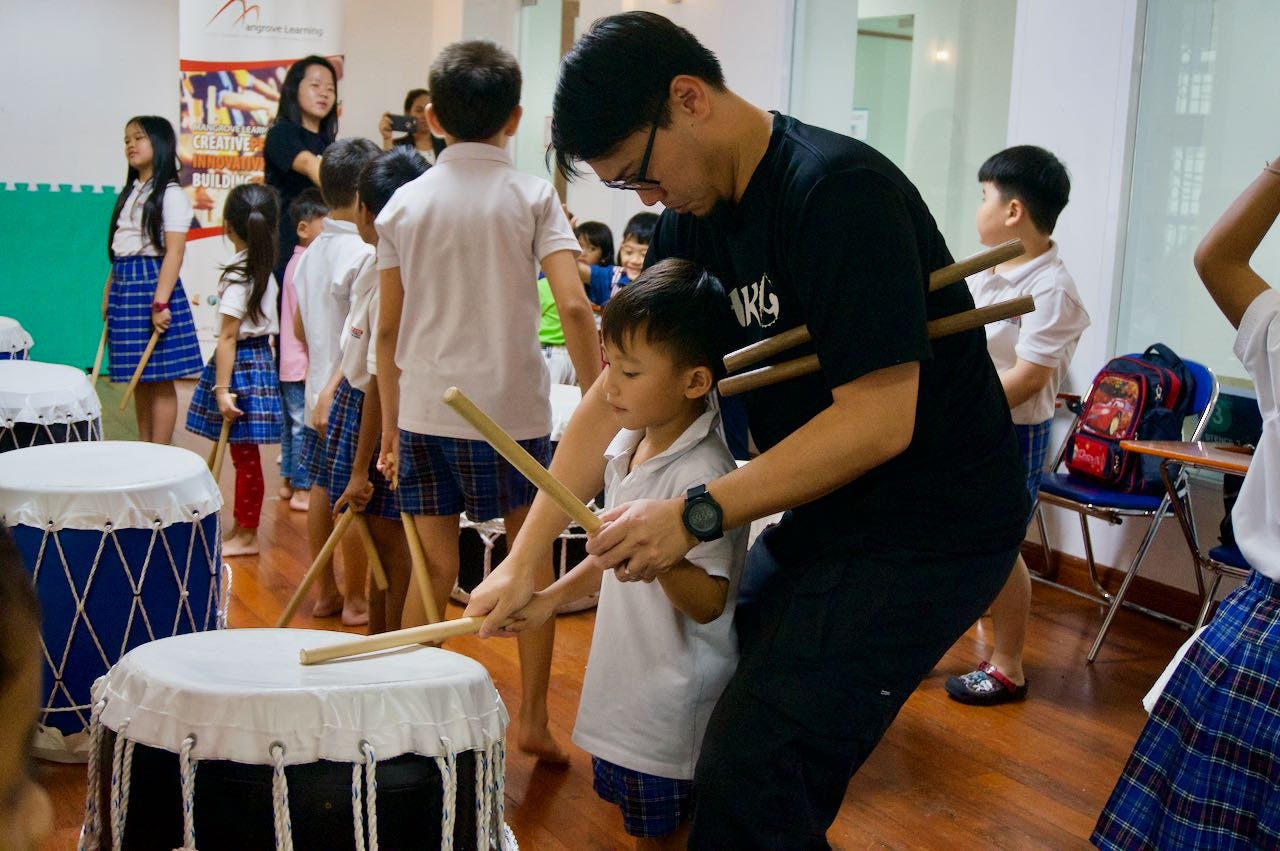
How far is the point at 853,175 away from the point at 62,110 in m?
7.97

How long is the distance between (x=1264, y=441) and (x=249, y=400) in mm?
3202

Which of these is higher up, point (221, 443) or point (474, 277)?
point (474, 277)

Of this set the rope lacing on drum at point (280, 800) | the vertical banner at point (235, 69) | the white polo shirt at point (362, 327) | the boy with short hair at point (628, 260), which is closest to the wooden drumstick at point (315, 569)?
the white polo shirt at point (362, 327)

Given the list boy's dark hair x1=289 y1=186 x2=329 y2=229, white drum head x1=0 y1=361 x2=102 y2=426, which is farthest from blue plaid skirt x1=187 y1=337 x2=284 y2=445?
white drum head x1=0 y1=361 x2=102 y2=426

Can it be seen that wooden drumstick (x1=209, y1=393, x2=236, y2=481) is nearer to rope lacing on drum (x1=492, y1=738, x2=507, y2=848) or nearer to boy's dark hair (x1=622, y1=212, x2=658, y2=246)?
boy's dark hair (x1=622, y1=212, x2=658, y2=246)

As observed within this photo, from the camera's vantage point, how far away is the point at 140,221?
200 inches

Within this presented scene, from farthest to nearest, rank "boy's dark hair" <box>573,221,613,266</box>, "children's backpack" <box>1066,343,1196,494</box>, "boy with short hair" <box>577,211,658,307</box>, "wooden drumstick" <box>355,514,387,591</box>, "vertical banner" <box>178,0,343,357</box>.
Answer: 1. "vertical banner" <box>178,0,343,357</box>
2. "boy's dark hair" <box>573,221,613,266</box>
3. "boy with short hair" <box>577,211,658,307</box>
4. "children's backpack" <box>1066,343,1196,494</box>
5. "wooden drumstick" <box>355,514,387,591</box>

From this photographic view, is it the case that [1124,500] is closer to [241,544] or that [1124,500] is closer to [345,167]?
[345,167]

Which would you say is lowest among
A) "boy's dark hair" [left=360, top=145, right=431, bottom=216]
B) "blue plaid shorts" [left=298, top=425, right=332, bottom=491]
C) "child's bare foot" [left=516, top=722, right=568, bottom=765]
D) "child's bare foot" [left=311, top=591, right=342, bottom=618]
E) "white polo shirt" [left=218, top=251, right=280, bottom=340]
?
"child's bare foot" [left=311, top=591, right=342, bottom=618]

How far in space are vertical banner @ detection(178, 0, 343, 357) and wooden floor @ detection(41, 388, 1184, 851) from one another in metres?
3.46

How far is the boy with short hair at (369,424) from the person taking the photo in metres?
3.01

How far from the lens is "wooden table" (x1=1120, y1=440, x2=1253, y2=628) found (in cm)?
304

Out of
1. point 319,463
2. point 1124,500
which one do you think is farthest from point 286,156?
point 1124,500

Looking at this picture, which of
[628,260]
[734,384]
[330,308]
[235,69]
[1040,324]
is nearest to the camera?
[734,384]
